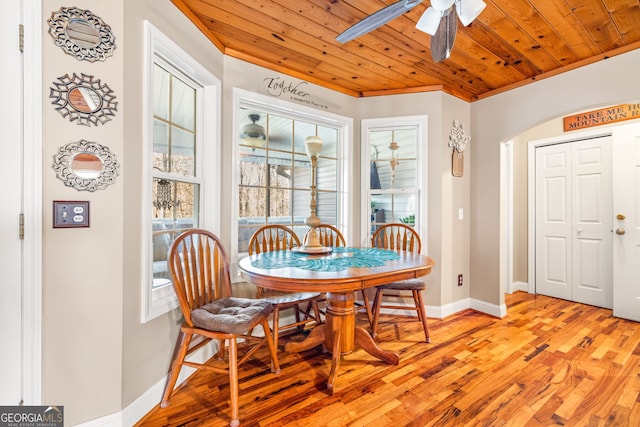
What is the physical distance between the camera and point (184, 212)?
6.66 ft

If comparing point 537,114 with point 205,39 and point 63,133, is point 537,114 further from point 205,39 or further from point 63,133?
point 63,133

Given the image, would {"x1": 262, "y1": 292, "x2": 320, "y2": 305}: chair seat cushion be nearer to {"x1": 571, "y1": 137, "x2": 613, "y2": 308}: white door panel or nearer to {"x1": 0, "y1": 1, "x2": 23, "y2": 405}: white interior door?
{"x1": 0, "y1": 1, "x2": 23, "y2": 405}: white interior door

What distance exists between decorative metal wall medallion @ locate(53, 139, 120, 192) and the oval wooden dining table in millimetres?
827

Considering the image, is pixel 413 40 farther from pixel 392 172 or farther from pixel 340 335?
pixel 340 335

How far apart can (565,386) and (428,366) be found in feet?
2.71

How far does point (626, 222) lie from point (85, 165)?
184 inches

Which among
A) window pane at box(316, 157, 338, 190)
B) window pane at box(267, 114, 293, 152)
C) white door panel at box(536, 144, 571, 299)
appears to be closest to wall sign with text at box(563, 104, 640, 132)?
white door panel at box(536, 144, 571, 299)

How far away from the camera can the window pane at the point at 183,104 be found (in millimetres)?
1949

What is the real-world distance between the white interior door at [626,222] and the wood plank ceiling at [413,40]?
125cm

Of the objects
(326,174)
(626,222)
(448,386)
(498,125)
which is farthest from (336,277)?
(626,222)

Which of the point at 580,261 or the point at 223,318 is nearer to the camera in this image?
the point at 223,318

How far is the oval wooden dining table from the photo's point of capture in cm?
141

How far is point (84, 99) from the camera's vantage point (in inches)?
51.0

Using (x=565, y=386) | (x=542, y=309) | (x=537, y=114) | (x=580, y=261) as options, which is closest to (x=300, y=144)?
(x=537, y=114)
